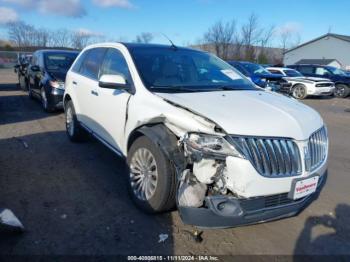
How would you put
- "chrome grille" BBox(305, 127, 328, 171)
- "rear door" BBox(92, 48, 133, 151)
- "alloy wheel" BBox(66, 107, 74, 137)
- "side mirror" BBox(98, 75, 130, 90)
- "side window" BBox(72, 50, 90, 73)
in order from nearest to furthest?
"chrome grille" BBox(305, 127, 328, 171)
"side mirror" BBox(98, 75, 130, 90)
"rear door" BBox(92, 48, 133, 151)
"side window" BBox(72, 50, 90, 73)
"alloy wheel" BBox(66, 107, 74, 137)

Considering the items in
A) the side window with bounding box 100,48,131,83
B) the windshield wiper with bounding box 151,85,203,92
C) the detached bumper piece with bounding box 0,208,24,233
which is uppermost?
the side window with bounding box 100,48,131,83

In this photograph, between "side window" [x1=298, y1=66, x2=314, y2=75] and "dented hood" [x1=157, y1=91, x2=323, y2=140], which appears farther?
"side window" [x1=298, y1=66, x2=314, y2=75]

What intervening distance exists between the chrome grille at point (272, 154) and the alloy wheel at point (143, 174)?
97 centimetres

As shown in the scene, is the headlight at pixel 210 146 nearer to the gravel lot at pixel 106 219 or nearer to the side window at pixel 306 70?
the gravel lot at pixel 106 219

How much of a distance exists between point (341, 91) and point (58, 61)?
16.7 meters

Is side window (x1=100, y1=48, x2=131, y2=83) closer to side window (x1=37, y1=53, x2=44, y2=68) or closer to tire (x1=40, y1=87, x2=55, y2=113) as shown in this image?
tire (x1=40, y1=87, x2=55, y2=113)

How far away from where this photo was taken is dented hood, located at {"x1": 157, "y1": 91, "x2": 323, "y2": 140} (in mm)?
2852

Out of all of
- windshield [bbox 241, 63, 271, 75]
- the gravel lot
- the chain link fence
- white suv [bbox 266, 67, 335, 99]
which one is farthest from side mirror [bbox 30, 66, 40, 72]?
the chain link fence

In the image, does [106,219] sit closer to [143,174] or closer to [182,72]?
[143,174]

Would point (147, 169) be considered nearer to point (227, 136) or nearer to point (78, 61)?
point (227, 136)

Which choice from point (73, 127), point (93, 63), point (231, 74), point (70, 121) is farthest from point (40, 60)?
point (231, 74)

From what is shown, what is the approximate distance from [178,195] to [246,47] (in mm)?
50179

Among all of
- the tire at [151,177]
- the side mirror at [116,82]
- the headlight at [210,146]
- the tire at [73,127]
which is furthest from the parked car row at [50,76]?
the headlight at [210,146]

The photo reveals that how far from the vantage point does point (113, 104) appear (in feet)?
13.8
